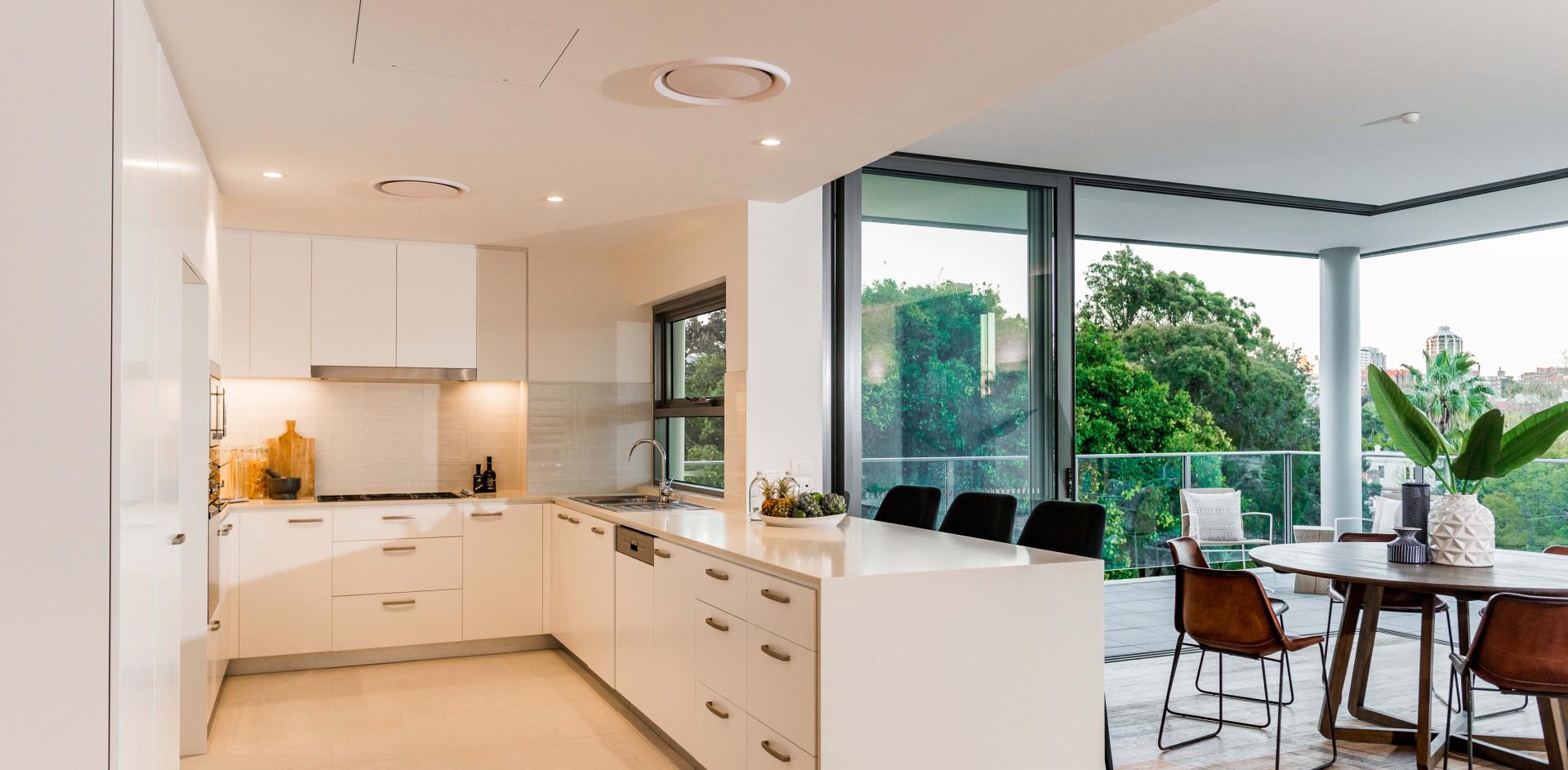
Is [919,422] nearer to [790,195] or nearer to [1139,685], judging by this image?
[790,195]

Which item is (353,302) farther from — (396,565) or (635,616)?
(635,616)

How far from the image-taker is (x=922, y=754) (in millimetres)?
2809

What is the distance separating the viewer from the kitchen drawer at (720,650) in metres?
3.20

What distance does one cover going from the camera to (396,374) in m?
5.85

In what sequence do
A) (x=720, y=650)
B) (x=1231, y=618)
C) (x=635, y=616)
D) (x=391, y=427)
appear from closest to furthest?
(x=720, y=650) → (x=1231, y=618) → (x=635, y=616) → (x=391, y=427)

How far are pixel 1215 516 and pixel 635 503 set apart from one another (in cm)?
396

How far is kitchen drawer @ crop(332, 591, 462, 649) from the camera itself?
5.41m

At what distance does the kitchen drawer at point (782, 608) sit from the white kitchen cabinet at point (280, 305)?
11.7 feet

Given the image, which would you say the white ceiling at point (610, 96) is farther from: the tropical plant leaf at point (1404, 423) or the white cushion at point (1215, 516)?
the white cushion at point (1215, 516)

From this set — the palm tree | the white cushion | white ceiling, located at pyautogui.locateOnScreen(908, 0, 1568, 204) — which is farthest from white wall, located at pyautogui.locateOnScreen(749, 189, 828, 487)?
the palm tree

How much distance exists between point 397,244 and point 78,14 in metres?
4.05

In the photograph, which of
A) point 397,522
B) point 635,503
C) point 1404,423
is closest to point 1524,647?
point 1404,423

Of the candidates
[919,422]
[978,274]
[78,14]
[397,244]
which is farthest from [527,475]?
[78,14]

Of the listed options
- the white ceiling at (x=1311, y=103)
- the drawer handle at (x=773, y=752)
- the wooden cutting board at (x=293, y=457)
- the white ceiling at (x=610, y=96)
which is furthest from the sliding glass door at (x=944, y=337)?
the wooden cutting board at (x=293, y=457)
